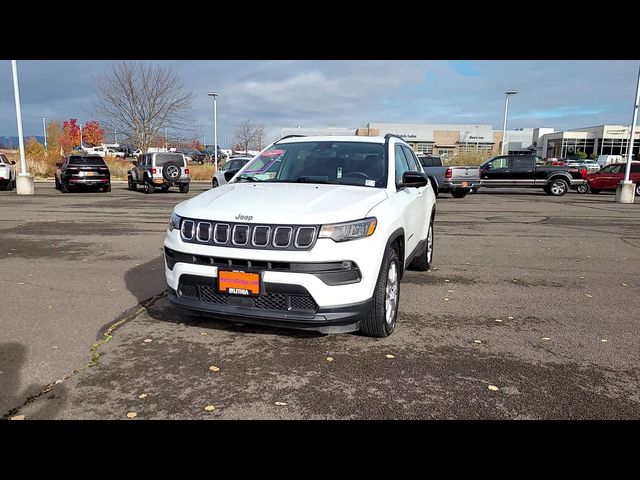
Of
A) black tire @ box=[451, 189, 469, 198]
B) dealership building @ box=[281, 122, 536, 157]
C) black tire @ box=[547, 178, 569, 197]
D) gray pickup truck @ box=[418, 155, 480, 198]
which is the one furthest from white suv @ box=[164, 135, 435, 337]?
dealership building @ box=[281, 122, 536, 157]

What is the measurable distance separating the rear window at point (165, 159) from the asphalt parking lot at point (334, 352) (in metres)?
15.1

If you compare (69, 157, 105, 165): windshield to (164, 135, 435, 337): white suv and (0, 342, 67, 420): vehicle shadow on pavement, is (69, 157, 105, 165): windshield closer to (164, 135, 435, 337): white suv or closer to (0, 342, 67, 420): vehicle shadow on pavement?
(164, 135, 435, 337): white suv

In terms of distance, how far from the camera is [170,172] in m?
22.1

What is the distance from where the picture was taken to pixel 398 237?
4.54 metres

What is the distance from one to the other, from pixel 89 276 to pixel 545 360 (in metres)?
5.63

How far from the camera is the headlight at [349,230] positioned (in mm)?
3674

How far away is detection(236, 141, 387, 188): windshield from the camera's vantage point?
4902 mm

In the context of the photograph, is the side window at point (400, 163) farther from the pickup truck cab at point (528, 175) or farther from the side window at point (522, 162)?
the side window at point (522, 162)

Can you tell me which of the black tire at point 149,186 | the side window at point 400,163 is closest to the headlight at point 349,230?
the side window at point 400,163

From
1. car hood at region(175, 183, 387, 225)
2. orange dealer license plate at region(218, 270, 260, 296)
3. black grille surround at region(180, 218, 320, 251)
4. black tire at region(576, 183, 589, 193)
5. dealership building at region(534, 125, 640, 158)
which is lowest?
black tire at region(576, 183, 589, 193)

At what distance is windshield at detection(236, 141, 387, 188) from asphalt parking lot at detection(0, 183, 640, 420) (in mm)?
1553

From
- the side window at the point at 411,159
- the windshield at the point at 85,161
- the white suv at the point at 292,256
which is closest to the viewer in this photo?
the white suv at the point at 292,256

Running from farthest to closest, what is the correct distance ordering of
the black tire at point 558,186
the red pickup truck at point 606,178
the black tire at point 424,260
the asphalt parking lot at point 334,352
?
1. the red pickup truck at point 606,178
2. the black tire at point 558,186
3. the black tire at point 424,260
4. the asphalt parking lot at point 334,352
